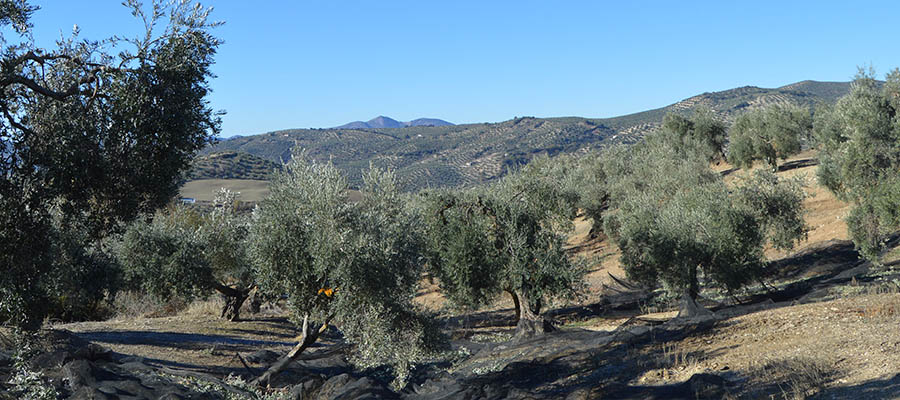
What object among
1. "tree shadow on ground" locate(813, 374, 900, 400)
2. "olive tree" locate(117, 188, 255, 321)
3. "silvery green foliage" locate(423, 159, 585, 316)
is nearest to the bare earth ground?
"tree shadow on ground" locate(813, 374, 900, 400)

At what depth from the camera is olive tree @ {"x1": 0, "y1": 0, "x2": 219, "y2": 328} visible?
896 centimetres

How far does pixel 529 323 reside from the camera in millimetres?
23078

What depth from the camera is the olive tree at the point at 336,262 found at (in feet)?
47.4

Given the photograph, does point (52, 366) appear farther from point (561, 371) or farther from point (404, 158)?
point (404, 158)

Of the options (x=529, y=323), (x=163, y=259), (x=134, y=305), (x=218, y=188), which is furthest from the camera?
(x=218, y=188)

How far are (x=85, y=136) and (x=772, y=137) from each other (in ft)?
201

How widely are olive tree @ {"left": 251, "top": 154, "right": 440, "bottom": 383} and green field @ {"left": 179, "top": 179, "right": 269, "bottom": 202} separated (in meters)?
83.4

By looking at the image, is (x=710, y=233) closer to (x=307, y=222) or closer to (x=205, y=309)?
(x=307, y=222)

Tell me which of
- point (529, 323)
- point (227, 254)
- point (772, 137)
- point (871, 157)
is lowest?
point (529, 323)

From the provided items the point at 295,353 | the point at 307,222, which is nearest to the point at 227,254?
the point at 295,353

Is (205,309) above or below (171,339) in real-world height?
below

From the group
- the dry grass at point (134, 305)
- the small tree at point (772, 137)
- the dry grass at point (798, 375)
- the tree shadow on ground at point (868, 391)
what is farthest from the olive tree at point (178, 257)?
the small tree at point (772, 137)

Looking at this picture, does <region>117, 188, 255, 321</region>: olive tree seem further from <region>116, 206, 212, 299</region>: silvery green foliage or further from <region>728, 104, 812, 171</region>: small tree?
<region>728, 104, 812, 171</region>: small tree

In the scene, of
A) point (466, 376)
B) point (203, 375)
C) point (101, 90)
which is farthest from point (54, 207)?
point (466, 376)
